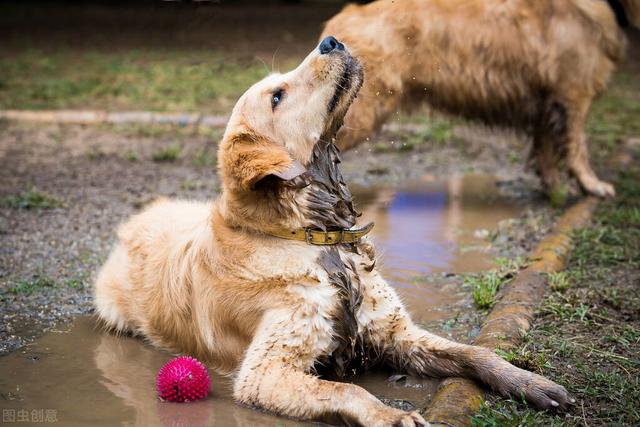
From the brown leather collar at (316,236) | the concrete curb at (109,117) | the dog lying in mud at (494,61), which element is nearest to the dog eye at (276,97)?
the brown leather collar at (316,236)

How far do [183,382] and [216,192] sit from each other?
12.4 ft

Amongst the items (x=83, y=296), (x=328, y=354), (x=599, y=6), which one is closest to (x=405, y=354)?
(x=328, y=354)

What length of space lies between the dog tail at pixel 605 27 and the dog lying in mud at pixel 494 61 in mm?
10

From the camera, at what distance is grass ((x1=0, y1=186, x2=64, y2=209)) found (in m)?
6.57

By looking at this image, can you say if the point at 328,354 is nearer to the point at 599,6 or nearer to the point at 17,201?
the point at 17,201

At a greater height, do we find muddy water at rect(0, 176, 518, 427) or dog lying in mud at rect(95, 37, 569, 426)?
dog lying in mud at rect(95, 37, 569, 426)

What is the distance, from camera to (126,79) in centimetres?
1227

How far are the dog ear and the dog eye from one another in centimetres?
19

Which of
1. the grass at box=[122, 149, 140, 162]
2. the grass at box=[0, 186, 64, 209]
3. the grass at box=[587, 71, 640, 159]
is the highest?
the grass at box=[587, 71, 640, 159]

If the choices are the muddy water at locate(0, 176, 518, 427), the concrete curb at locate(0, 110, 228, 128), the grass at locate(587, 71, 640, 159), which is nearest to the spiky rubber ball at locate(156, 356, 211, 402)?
the muddy water at locate(0, 176, 518, 427)

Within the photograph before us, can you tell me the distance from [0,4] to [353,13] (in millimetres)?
15493

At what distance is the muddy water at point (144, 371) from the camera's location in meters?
3.35

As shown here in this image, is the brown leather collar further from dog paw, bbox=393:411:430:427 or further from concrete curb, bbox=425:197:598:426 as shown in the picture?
dog paw, bbox=393:411:430:427

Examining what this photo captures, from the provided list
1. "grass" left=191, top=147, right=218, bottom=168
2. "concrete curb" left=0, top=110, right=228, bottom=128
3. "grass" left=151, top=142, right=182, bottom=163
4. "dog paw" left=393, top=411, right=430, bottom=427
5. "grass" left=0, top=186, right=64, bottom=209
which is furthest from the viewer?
"concrete curb" left=0, top=110, right=228, bottom=128
